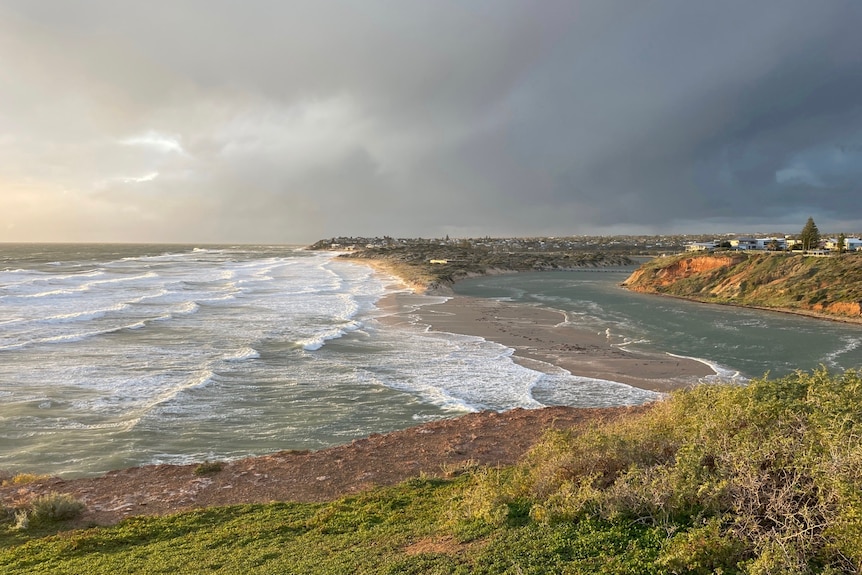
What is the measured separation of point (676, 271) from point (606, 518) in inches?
2546

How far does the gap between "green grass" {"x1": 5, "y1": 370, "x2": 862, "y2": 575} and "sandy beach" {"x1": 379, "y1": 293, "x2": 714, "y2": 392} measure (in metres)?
13.5

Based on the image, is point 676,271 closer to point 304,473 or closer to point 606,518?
point 304,473

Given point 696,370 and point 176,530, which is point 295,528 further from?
point 696,370

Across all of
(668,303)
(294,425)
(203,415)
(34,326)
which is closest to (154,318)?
(34,326)

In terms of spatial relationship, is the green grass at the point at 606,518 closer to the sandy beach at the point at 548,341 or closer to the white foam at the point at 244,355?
→ the sandy beach at the point at 548,341

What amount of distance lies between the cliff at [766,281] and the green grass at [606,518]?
1659 inches

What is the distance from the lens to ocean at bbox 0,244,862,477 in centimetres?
1645

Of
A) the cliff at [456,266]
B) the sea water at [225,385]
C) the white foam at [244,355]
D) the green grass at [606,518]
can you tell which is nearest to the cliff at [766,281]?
the cliff at [456,266]

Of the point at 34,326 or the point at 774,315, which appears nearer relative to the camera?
the point at 34,326

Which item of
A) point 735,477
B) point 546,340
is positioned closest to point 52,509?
point 735,477

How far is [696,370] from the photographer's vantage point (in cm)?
2470

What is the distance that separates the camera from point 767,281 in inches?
2094

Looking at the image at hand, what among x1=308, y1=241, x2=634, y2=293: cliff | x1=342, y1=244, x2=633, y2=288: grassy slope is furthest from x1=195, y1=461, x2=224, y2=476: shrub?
x1=342, y1=244, x2=633, y2=288: grassy slope

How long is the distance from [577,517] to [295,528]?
5103 mm
